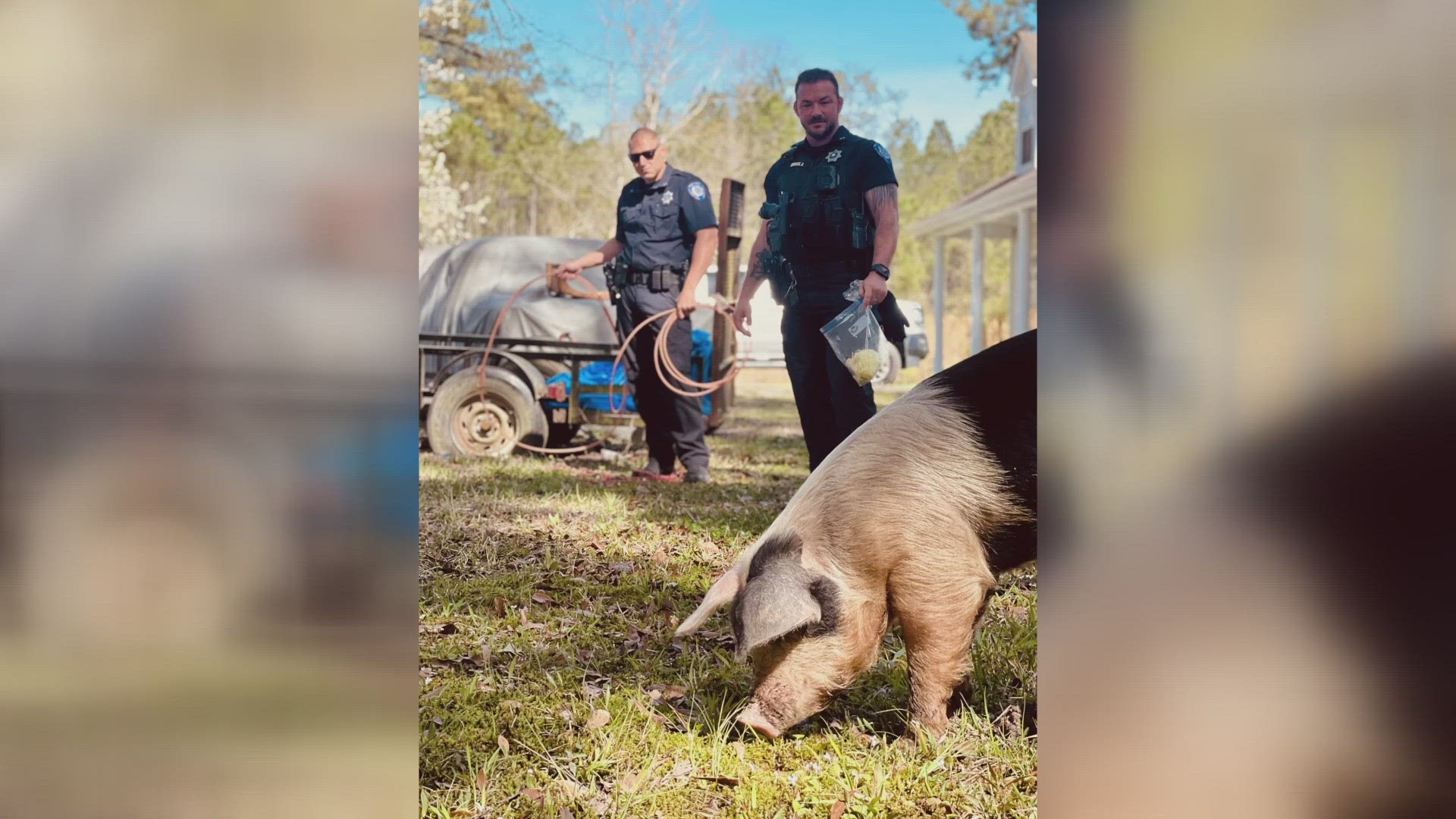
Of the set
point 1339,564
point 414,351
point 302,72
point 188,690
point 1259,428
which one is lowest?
point 188,690

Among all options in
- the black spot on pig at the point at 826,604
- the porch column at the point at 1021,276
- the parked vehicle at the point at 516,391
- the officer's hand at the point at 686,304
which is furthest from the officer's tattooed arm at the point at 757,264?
the porch column at the point at 1021,276

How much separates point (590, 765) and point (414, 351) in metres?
1.38

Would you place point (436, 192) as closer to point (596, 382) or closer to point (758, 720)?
point (596, 382)

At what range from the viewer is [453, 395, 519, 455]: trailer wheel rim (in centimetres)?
848

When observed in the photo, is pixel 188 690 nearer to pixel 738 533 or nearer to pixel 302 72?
pixel 302 72

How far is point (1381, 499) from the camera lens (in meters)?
1.71

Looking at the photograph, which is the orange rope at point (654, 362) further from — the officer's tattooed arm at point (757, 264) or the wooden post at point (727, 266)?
the wooden post at point (727, 266)

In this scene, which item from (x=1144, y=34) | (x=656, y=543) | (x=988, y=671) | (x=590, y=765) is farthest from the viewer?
(x=656, y=543)

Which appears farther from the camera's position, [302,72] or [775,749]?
[775,749]

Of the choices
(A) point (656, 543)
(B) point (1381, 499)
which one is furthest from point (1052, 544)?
(A) point (656, 543)

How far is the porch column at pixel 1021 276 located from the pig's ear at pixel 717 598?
13.2 meters

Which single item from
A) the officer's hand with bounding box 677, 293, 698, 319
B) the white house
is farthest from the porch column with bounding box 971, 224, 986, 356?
the officer's hand with bounding box 677, 293, 698, 319

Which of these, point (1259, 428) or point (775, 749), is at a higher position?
point (1259, 428)

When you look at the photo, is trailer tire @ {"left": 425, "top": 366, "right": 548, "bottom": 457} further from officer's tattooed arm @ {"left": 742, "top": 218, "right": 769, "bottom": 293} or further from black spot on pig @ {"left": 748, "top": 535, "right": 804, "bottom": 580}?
black spot on pig @ {"left": 748, "top": 535, "right": 804, "bottom": 580}
